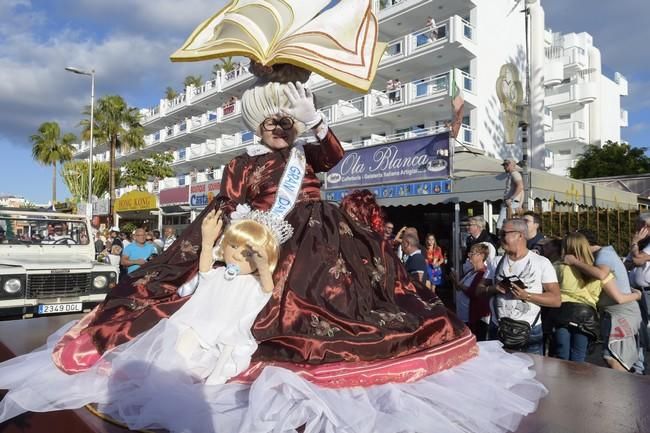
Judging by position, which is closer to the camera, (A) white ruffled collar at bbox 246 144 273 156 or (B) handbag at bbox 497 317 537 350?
(A) white ruffled collar at bbox 246 144 273 156

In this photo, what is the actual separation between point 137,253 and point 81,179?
94.3ft

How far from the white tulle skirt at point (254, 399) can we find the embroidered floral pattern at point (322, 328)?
0.22m

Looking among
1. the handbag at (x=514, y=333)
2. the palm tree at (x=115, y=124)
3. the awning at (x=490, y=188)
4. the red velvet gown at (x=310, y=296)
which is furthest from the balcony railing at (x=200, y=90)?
the red velvet gown at (x=310, y=296)

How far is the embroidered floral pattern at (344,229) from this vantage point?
2.34 m

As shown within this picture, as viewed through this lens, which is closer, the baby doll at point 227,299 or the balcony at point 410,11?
the baby doll at point 227,299

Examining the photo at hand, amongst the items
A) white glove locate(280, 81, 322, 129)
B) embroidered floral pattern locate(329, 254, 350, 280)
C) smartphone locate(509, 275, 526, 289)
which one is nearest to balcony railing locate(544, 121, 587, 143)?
smartphone locate(509, 275, 526, 289)

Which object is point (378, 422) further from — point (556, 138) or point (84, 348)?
point (556, 138)

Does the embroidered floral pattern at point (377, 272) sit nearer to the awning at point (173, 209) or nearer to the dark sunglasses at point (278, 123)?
the dark sunglasses at point (278, 123)

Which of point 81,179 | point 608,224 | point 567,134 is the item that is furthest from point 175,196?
point 567,134

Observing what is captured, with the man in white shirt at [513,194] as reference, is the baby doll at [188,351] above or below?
below

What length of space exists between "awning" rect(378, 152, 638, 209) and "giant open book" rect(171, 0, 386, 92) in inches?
269

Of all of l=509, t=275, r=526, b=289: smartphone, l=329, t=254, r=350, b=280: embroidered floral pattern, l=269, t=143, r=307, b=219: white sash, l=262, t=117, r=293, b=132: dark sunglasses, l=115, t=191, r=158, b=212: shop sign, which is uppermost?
l=115, t=191, r=158, b=212: shop sign

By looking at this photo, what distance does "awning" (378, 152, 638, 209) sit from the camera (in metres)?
8.79

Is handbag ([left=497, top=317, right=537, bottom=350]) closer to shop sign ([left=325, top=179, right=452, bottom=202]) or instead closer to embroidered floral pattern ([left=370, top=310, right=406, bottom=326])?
Answer: embroidered floral pattern ([left=370, top=310, right=406, bottom=326])
